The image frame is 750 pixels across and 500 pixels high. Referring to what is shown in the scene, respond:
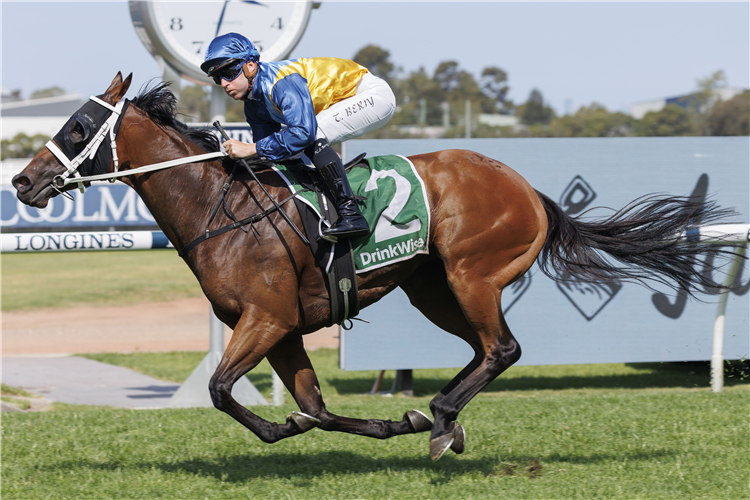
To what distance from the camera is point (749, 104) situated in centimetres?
4416

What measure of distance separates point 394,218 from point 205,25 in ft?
11.1

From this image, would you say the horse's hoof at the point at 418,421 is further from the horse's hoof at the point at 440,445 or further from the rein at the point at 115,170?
the rein at the point at 115,170

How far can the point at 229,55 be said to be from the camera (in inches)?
148

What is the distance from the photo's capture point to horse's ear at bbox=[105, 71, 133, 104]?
12.9 ft

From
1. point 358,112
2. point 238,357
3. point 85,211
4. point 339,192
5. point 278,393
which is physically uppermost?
point 358,112

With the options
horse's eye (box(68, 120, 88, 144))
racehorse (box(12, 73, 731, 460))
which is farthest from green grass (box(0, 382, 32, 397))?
horse's eye (box(68, 120, 88, 144))

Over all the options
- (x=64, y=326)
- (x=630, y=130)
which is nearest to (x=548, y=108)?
(x=630, y=130)

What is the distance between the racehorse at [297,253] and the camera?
381 centimetres

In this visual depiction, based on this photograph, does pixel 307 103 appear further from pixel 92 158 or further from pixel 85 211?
pixel 85 211

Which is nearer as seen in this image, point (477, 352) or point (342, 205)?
point (342, 205)

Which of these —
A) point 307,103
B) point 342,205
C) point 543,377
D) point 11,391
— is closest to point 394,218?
point 342,205

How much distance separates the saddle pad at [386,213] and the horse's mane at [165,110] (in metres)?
0.47

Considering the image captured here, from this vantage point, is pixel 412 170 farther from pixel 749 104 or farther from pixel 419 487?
pixel 749 104

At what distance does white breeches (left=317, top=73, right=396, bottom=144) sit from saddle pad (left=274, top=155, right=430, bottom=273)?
0.22 meters
